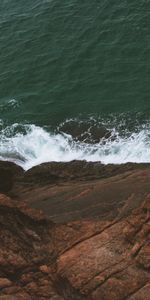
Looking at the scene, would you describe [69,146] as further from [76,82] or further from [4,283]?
[4,283]

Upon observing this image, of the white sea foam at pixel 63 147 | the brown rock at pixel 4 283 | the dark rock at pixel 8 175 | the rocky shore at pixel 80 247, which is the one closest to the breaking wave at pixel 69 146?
the white sea foam at pixel 63 147

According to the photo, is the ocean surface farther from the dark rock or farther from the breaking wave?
the dark rock

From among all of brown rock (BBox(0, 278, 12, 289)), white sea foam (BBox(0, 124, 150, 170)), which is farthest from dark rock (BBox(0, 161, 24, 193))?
brown rock (BBox(0, 278, 12, 289))

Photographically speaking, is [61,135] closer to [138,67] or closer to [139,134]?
[139,134]

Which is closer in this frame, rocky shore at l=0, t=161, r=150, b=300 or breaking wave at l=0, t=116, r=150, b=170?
rocky shore at l=0, t=161, r=150, b=300

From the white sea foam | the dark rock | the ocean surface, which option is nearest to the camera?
the dark rock

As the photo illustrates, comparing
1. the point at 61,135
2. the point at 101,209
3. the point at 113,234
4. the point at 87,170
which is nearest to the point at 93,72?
the point at 61,135

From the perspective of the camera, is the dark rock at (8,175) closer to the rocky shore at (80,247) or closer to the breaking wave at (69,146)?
the breaking wave at (69,146)
